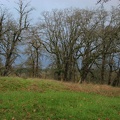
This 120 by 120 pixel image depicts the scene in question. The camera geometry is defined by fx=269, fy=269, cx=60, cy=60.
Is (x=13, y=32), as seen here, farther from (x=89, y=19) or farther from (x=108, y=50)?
(x=108, y=50)

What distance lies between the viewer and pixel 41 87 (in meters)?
24.8

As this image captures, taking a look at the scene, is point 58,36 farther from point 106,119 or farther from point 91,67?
point 106,119

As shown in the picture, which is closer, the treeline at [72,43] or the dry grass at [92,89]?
the dry grass at [92,89]

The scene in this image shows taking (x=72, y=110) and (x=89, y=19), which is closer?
(x=72, y=110)

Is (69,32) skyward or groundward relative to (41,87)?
skyward

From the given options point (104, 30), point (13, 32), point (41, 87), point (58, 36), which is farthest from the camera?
point (58, 36)

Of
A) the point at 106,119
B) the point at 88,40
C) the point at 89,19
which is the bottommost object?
the point at 106,119

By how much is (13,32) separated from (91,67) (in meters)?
14.8

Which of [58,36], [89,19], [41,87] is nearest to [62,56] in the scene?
[58,36]

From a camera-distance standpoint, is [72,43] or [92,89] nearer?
[92,89]

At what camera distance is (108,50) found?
44.3 meters

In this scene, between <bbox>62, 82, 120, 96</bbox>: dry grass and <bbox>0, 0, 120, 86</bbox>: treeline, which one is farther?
<bbox>0, 0, 120, 86</bbox>: treeline

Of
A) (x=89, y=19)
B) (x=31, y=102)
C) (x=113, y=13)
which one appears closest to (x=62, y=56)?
(x=89, y=19)

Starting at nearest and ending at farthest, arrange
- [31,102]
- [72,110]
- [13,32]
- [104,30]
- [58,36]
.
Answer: [72,110] → [31,102] → [104,30] → [13,32] → [58,36]
